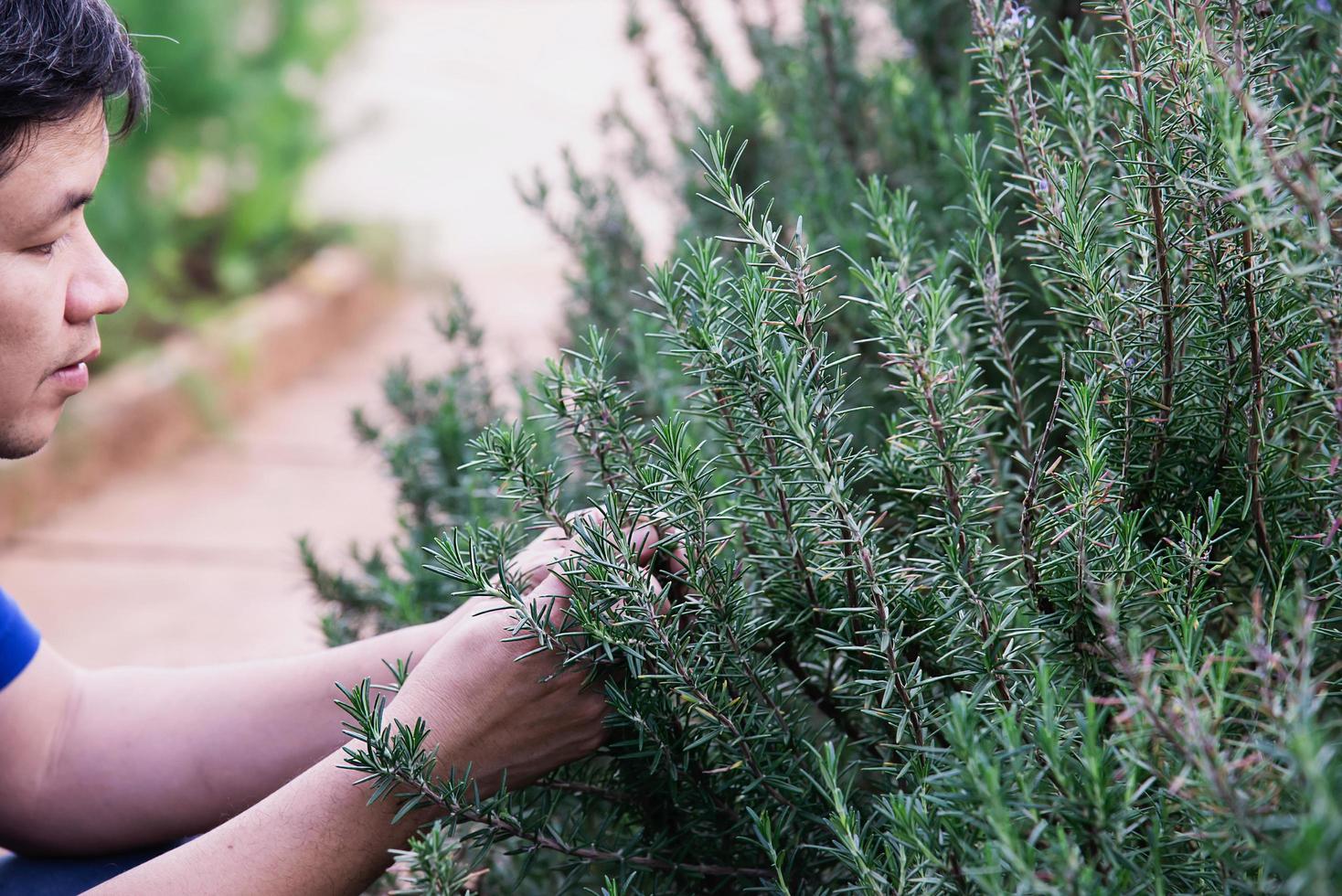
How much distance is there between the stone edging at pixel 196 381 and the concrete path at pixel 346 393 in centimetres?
9

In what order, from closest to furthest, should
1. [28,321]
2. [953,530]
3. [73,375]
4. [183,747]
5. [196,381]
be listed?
1. [953,530]
2. [28,321]
3. [73,375]
4. [183,747]
5. [196,381]

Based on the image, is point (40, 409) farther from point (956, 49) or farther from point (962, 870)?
point (956, 49)

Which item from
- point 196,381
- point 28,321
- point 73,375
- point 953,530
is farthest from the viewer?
point 196,381

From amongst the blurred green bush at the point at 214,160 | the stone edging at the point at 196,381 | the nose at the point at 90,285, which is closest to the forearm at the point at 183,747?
the nose at the point at 90,285

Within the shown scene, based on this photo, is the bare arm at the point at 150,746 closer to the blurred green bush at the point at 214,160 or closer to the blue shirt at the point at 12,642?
the blue shirt at the point at 12,642

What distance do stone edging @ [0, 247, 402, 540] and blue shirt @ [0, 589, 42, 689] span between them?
125 inches

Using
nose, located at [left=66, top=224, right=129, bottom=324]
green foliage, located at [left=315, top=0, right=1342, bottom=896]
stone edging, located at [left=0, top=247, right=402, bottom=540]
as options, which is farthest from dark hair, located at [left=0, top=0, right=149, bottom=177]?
stone edging, located at [left=0, top=247, right=402, bottom=540]

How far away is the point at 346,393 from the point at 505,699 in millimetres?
4809

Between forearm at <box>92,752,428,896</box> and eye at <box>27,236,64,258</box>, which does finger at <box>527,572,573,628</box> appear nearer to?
forearm at <box>92,752,428,896</box>

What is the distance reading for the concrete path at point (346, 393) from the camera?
4.14 meters

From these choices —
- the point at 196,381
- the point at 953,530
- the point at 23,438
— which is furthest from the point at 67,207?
the point at 196,381

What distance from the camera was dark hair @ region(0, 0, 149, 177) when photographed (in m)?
1.37

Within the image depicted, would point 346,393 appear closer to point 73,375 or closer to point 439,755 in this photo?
point 73,375

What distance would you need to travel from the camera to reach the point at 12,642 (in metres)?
1.67
